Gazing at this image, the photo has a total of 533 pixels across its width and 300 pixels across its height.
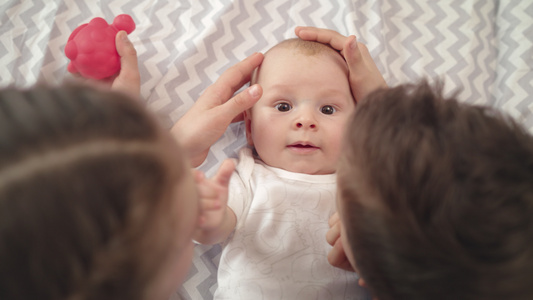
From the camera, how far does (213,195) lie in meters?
0.71

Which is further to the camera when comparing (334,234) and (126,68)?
(126,68)

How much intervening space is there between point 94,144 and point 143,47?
95 centimetres

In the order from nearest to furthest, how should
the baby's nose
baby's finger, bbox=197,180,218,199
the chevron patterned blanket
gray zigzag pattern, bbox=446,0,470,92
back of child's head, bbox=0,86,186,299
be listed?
back of child's head, bbox=0,86,186,299, baby's finger, bbox=197,180,218,199, the baby's nose, the chevron patterned blanket, gray zigzag pattern, bbox=446,0,470,92

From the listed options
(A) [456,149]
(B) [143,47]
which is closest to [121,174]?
(A) [456,149]

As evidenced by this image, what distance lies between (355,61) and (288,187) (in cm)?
44

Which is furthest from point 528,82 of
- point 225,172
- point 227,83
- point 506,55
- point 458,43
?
point 225,172

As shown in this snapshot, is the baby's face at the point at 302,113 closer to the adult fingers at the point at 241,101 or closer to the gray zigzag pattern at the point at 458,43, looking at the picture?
the adult fingers at the point at 241,101

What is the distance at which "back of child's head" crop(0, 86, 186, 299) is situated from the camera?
0.39 meters

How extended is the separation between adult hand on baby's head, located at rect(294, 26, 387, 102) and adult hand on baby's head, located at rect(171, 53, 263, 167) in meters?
0.19

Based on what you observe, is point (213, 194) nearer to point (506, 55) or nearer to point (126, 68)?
point (126, 68)

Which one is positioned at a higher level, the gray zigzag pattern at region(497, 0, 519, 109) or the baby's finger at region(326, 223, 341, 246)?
the baby's finger at region(326, 223, 341, 246)

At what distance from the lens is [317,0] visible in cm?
142

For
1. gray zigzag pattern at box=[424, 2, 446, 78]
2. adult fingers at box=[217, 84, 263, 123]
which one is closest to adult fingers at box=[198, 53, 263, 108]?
adult fingers at box=[217, 84, 263, 123]

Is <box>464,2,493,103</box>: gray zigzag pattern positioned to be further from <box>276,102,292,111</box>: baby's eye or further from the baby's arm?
the baby's arm
